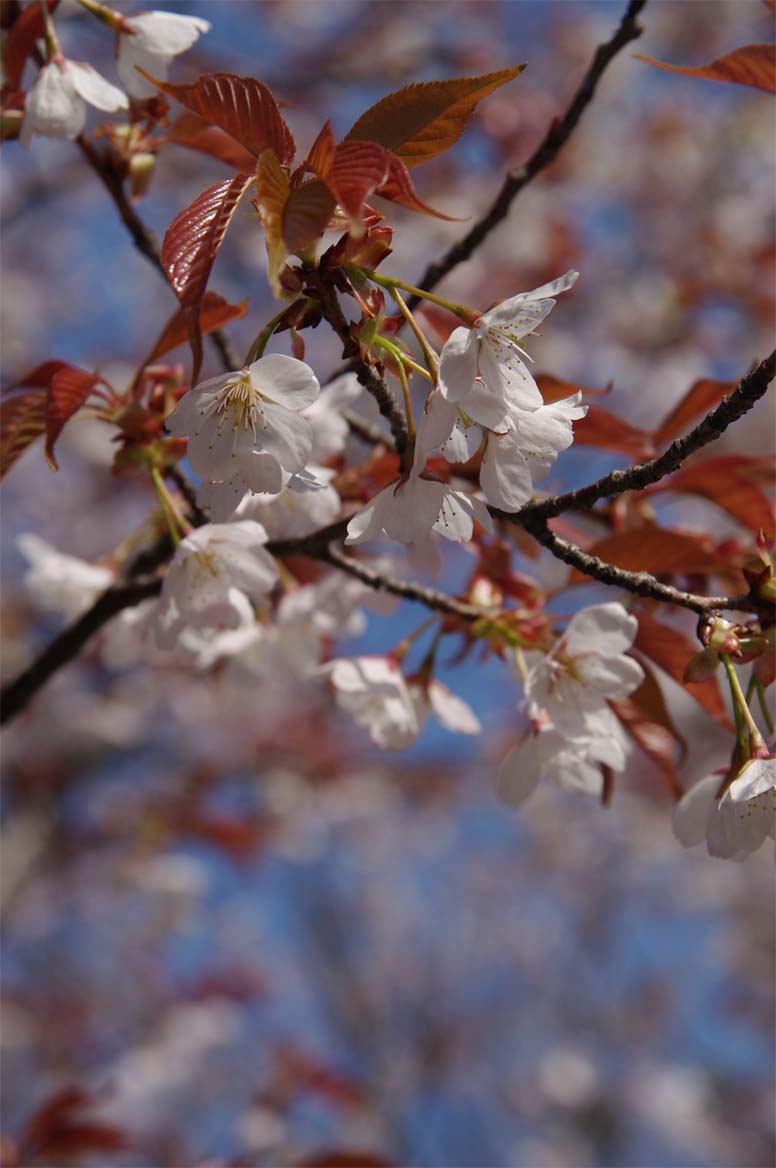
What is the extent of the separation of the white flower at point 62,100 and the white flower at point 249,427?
20.8 inches

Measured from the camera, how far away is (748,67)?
1.00 metres

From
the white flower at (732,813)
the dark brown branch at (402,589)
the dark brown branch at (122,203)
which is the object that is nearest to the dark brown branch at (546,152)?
the dark brown branch at (122,203)

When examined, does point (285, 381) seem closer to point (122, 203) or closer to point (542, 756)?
point (542, 756)

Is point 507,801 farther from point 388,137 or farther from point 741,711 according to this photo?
point 388,137

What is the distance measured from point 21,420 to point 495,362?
524 mm

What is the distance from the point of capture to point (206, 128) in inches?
47.1

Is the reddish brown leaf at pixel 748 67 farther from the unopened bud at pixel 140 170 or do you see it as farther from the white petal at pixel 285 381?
the unopened bud at pixel 140 170

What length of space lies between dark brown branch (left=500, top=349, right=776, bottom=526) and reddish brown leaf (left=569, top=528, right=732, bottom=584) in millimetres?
225

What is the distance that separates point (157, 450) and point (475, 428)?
0.38 metres

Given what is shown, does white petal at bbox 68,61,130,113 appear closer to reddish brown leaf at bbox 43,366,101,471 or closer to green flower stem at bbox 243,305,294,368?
reddish brown leaf at bbox 43,366,101,471

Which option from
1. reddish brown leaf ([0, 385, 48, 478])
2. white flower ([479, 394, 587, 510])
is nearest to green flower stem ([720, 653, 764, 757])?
white flower ([479, 394, 587, 510])

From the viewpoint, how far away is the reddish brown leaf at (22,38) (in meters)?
1.21

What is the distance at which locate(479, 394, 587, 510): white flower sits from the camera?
828 millimetres

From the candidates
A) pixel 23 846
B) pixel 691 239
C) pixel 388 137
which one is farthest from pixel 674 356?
pixel 388 137
